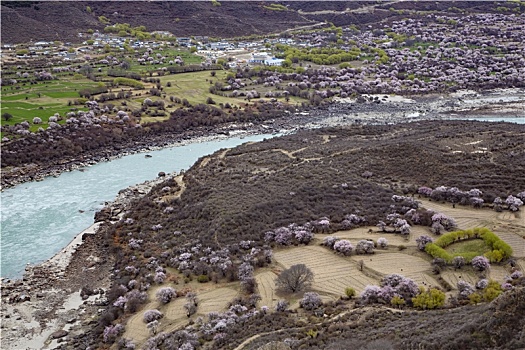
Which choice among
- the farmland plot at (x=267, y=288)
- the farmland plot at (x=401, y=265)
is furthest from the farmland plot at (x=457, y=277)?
the farmland plot at (x=267, y=288)

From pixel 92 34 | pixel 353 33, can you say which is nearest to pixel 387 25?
pixel 353 33

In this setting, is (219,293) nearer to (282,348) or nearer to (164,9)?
(282,348)

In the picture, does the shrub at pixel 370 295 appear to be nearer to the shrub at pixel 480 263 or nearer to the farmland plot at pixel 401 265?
the farmland plot at pixel 401 265

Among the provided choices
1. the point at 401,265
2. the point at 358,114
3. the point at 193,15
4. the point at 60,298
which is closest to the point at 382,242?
the point at 401,265

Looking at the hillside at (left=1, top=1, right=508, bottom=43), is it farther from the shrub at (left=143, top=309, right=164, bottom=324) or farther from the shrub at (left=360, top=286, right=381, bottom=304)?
the shrub at (left=360, top=286, right=381, bottom=304)

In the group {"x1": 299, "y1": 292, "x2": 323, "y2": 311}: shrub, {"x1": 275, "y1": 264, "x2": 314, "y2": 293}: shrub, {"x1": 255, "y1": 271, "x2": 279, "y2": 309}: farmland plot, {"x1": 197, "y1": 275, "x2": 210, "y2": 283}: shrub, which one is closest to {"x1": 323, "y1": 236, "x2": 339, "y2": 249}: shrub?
{"x1": 275, "y1": 264, "x2": 314, "y2": 293}: shrub
